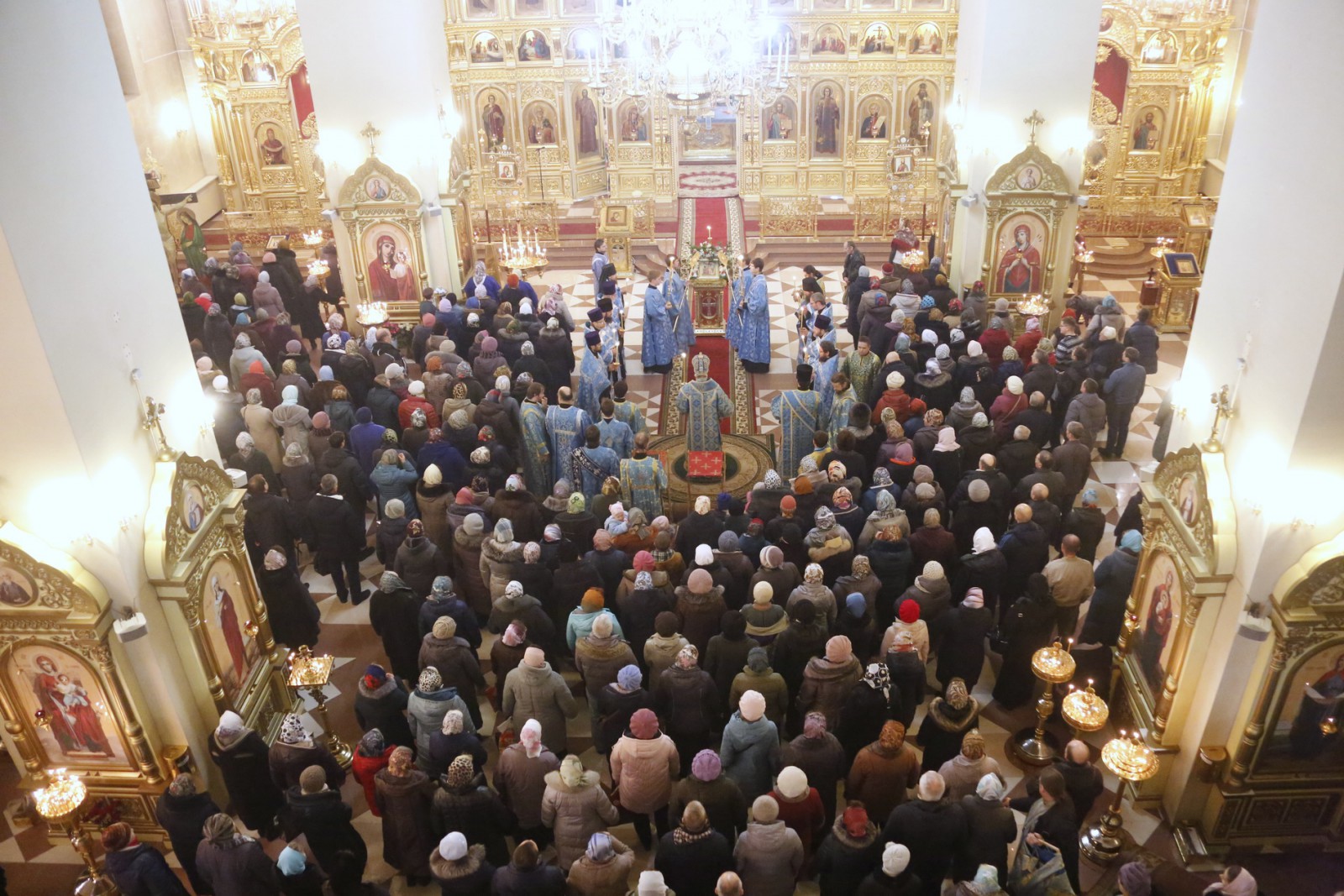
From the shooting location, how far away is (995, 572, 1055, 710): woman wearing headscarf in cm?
732

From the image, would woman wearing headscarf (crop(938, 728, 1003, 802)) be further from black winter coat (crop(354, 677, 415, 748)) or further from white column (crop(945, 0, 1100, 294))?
white column (crop(945, 0, 1100, 294))

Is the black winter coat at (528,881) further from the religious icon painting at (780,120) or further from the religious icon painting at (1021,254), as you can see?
the religious icon painting at (780,120)

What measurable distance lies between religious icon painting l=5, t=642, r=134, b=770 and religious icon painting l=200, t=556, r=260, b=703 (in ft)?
2.34

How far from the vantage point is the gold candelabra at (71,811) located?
621cm

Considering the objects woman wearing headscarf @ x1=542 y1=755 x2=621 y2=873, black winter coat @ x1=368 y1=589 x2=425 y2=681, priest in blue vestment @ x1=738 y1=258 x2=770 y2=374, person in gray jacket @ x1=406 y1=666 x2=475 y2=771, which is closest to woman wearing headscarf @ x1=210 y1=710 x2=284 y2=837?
person in gray jacket @ x1=406 y1=666 x2=475 y2=771

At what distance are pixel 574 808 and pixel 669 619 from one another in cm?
138

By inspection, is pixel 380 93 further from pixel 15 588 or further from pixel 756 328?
pixel 15 588

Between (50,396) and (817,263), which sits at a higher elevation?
(50,396)

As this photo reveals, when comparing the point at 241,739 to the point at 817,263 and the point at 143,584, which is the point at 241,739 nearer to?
the point at 143,584

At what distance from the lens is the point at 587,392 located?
1145cm

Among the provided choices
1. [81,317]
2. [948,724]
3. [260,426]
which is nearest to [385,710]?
[81,317]

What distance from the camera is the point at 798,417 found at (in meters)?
10.2

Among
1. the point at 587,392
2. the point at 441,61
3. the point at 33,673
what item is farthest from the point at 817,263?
the point at 33,673

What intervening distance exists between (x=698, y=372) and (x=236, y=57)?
14.4 metres
